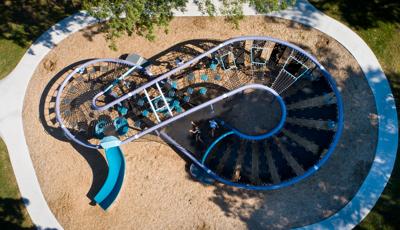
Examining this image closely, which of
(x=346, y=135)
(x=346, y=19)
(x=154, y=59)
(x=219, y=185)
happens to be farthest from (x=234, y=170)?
(x=346, y=19)

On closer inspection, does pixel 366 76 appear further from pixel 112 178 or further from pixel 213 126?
A: pixel 112 178

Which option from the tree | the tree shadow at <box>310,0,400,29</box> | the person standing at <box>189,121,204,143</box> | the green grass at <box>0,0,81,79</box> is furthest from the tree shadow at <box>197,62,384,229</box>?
the green grass at <box>0,0,81,79</box>

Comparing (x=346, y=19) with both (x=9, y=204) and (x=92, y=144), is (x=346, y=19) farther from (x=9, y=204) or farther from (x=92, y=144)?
(x=9, y=204)

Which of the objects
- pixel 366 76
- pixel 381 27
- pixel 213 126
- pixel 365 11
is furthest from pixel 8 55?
pixel 381 27

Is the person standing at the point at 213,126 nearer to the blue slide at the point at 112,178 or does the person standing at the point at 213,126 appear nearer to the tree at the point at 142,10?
the blue slide at the point at 112,178

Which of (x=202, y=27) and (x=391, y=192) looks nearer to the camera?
(x=391, y=192)

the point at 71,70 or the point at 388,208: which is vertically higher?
the point at 71,70
